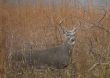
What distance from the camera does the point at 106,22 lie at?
223 centimetres

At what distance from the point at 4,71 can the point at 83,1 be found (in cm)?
74

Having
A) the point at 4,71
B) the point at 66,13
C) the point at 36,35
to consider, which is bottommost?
the point at 4,71

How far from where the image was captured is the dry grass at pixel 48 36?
2.23 metres

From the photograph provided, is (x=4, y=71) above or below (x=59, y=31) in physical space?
below

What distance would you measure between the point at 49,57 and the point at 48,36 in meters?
0.15

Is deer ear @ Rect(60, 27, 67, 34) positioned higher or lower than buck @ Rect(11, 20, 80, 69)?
higher

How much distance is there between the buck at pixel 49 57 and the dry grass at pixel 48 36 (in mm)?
35

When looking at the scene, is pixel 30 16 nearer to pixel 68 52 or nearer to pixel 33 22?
pixel 33 22

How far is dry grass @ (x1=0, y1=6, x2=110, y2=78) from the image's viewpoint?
2229mm

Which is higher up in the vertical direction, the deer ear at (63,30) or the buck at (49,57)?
the deer ear at (63,30)

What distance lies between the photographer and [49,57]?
229cm

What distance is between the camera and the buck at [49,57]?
227cm

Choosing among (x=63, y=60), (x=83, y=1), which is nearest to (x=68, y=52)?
(x=63, y=60)

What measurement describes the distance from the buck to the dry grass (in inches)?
1.4
